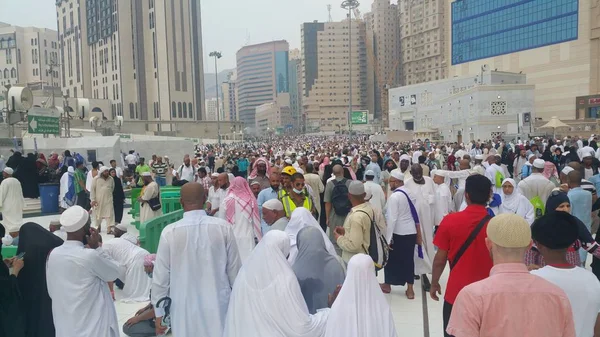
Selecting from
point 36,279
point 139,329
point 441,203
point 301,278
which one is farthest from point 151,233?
point 441,203

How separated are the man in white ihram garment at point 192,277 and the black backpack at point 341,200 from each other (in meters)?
2.67

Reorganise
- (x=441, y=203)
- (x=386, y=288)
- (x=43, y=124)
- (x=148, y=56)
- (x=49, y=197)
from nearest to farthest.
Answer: (x=386, y=288), (x=441, y=203), (x=49, y=197), (x=43, y=124), (x=148, y=56)

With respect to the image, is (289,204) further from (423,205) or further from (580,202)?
(580,202)

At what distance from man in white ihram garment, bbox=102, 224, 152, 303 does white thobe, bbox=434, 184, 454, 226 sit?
372 centimetres

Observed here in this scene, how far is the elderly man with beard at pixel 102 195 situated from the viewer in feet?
30.1

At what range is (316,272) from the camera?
335 cm

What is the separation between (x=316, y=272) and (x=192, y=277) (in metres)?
0.84

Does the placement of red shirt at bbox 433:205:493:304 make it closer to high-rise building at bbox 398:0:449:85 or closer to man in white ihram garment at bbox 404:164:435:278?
man in white ihram garment at bbox 404:164:435:278

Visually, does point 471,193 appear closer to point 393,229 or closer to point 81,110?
point 393,229

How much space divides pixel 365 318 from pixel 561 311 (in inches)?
45.1

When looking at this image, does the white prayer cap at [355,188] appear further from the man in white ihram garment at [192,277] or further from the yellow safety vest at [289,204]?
the man in white ihram garment at [192,277]

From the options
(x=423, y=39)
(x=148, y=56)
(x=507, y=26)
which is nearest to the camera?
(x=507, y=26)

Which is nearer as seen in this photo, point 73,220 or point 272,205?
point 73,220

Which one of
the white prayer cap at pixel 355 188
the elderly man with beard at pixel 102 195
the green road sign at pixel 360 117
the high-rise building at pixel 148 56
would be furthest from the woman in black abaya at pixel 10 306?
the high-rise building at pixel 148 56
